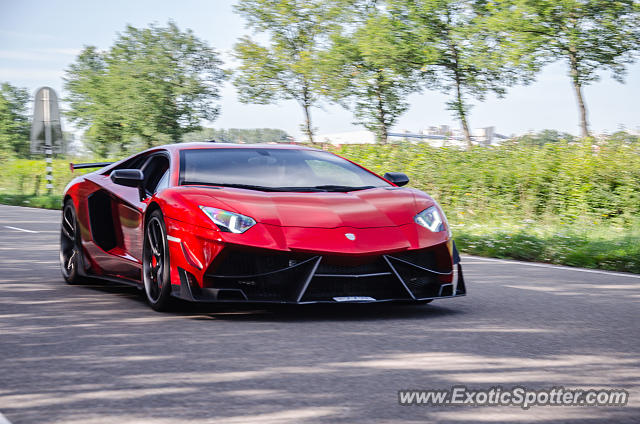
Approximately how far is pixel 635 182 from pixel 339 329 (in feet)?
34.6

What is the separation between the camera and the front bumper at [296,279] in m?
5.89

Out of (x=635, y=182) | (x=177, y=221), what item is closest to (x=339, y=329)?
(x=177, y=221)

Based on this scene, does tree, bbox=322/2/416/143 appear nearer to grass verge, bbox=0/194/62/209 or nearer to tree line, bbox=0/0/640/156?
tree line, bbox=0/0/640/156

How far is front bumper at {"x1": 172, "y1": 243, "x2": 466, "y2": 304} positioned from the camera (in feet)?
19.3

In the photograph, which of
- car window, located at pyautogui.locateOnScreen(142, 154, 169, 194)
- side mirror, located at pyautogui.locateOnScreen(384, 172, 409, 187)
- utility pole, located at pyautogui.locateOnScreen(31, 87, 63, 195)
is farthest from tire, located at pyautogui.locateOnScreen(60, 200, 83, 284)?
utility pole, located at pyautogui.locateOnScreen(31, 87, 63, 195)

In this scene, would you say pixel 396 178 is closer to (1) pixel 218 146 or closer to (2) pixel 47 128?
Answer: (1) pixel 218 146

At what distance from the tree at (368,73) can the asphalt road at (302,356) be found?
27.0m

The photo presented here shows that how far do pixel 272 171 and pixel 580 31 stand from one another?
2362 cm

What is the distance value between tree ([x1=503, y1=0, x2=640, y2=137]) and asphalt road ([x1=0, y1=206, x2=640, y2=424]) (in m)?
21.7

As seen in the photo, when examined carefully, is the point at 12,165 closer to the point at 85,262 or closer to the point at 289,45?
the point at 289,45

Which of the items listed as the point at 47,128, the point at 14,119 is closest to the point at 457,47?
the point at 47,128

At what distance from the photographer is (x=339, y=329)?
5.75 m

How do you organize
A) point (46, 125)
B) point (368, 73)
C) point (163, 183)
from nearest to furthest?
point (163, 183) → point (46, 125) → point (368, 73)

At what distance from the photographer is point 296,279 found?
5914 mm
